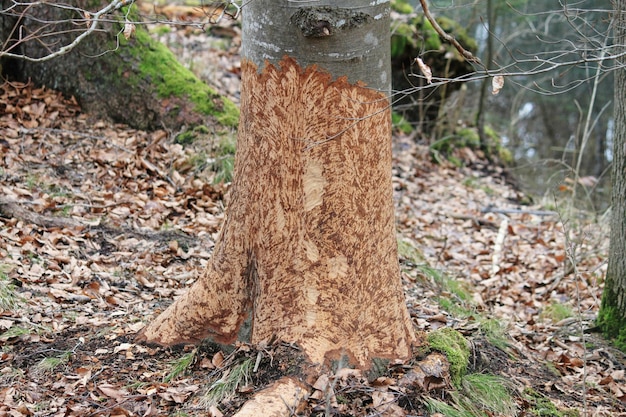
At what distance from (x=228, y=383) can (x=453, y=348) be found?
1.37m

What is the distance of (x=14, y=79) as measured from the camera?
7012mm

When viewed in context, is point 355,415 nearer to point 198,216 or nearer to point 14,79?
point 198,216

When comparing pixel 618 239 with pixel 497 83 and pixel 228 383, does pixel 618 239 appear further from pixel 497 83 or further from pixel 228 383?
pixel 228 383

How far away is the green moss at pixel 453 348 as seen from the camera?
368cm

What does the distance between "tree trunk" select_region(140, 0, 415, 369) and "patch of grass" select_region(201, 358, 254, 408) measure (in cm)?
17

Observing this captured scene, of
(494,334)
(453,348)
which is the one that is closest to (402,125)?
(494,334)

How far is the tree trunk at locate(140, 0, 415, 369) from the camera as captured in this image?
10.1 feet

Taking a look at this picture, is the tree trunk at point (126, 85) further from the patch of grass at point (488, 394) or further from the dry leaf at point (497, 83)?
the dry leaf at point (497, 83)

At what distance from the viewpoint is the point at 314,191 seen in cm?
320

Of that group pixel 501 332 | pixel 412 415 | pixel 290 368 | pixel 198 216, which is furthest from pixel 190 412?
pixel 198 216

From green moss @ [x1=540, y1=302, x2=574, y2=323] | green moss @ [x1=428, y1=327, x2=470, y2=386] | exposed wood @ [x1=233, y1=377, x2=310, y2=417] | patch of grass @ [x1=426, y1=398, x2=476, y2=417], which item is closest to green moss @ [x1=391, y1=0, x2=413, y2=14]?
green moss @ [x1=540, y1=302, x2=574, y2=323]

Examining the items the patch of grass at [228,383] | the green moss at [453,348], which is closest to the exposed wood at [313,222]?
the patch of grass at [228,383]

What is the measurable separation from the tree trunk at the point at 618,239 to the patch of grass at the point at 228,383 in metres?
3.18

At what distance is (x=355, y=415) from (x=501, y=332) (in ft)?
6.25
